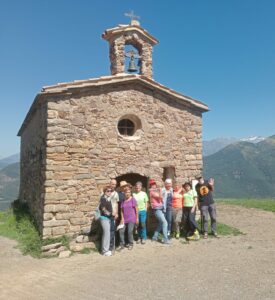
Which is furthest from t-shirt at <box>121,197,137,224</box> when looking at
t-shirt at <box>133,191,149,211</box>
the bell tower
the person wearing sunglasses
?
the bell tower

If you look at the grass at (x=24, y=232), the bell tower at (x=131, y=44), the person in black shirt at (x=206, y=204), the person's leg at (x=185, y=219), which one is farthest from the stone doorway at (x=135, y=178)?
the bell tower at (x=131, y=44)

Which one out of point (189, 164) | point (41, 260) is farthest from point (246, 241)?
point (41, 260)

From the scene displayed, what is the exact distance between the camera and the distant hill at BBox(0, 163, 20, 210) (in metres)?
111

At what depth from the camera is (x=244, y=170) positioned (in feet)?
454

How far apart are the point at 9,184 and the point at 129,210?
444 feet

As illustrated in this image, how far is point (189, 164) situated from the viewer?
11.1 m

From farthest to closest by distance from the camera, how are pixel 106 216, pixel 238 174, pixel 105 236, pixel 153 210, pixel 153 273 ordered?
pixel 238 174
pixel 153 210
pixel 106 216
pixel 105 236
pixel 153 273

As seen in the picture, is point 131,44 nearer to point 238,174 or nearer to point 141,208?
point 141,208

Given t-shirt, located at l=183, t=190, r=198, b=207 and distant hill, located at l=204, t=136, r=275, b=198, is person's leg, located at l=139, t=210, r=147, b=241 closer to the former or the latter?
t-shirt, located at l=183, t=190, r=198, b=207

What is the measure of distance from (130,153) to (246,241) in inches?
168

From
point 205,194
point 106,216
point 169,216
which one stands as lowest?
point 169,216

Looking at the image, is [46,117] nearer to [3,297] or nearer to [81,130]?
[81,130]

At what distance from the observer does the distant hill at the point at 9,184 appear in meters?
111

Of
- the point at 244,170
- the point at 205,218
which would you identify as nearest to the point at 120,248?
the point at 205,218
